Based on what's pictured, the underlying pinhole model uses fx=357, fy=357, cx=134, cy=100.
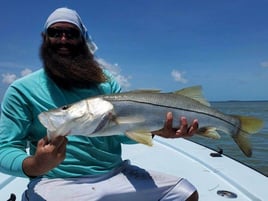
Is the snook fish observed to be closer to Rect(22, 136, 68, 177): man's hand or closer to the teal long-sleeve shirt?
Rect(22, 136, 68, 177): man's hand

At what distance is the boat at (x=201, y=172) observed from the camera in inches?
123

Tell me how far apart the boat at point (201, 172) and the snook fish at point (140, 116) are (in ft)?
3.46

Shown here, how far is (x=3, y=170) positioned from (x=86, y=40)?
1.10 metres

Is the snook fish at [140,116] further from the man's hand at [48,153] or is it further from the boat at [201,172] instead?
the boat at [201,172]

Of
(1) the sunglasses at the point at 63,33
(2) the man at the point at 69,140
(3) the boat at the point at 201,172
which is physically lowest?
(3) the boat at the point at 201,172

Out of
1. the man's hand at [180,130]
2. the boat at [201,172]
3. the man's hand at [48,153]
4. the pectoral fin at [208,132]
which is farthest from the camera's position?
the boat at [201,172]

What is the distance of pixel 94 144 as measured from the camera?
2.25 metres

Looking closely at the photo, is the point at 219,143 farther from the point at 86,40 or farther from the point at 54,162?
the point at 54,162

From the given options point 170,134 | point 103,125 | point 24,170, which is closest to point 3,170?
point 24,170

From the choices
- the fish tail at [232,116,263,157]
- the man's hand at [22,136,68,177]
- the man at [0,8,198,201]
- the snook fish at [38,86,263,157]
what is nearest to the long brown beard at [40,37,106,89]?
the man at [0,8,198,201]

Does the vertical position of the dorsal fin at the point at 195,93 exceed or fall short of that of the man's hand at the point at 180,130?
it exceeds it

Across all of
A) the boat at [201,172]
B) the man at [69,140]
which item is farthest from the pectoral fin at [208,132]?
the boat at [201,172]

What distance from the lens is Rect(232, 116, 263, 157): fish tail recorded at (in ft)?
7.34

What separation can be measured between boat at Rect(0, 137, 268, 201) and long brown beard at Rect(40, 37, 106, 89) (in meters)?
1.07
